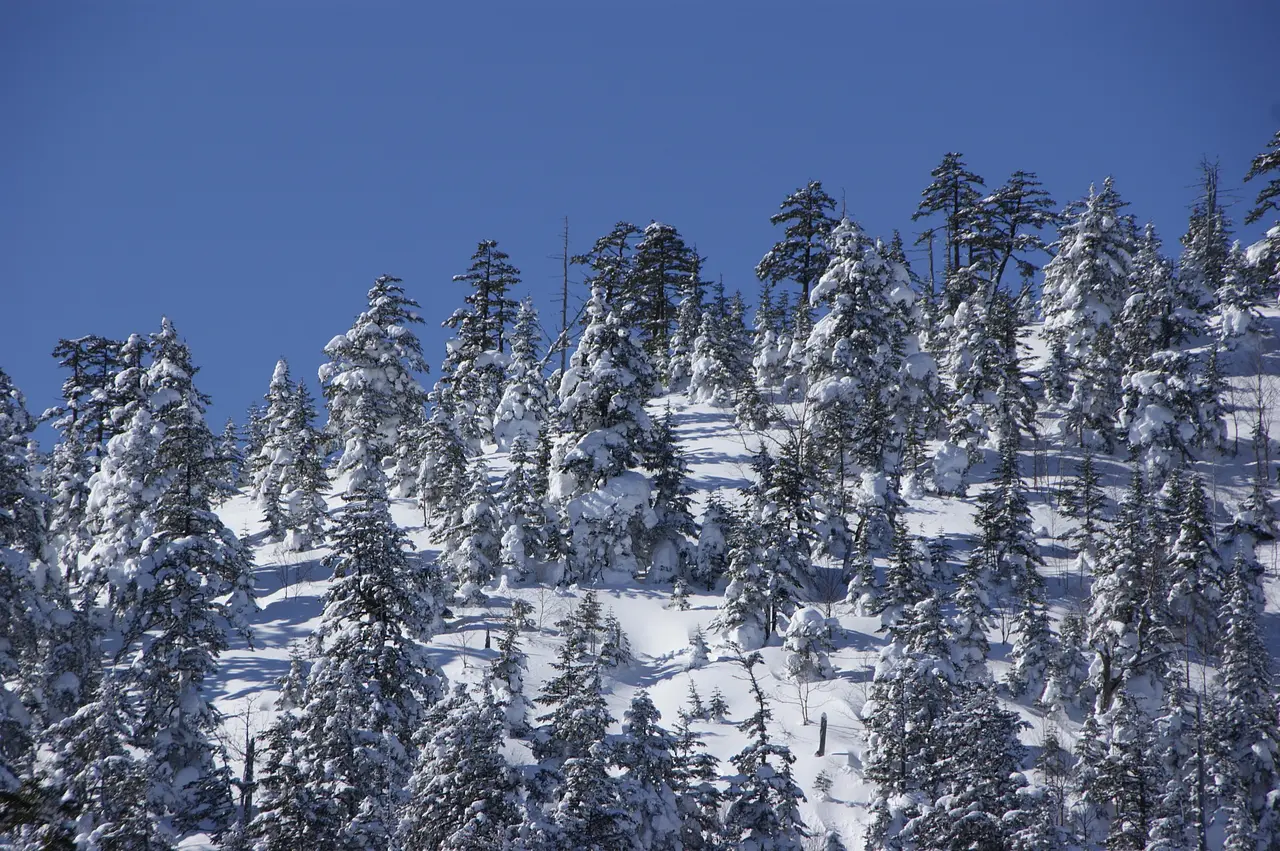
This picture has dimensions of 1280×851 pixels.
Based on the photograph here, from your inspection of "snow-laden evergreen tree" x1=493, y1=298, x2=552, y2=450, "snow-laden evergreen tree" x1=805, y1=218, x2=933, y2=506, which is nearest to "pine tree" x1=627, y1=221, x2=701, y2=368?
"snow-laden evergreen tree" x1=493, y1=298, x2=552, y2=450

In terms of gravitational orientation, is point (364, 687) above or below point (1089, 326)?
below

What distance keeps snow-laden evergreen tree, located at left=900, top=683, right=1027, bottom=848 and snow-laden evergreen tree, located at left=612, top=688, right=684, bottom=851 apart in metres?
5.59

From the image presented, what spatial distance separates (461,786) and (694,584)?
20.7 m

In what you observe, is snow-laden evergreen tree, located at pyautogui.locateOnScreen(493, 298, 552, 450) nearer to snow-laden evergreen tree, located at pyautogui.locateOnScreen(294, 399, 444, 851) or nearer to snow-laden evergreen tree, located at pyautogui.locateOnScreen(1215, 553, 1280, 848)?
snow-laden evergreen tree, located at pyautogui.locateOnScreen(294, 399, 444, 851)

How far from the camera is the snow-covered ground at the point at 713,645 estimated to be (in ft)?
90.8

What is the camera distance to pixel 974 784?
2030cm

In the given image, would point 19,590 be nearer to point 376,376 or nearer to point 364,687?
point 364,687

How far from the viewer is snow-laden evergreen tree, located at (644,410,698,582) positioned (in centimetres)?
3781

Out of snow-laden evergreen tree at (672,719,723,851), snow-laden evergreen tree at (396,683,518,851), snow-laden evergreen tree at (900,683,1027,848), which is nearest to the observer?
snow-laden evergreen tree at (396,683,518,851)

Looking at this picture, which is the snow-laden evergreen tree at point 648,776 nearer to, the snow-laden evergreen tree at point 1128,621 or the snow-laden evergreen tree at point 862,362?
the snow-laden evergreen tree at point 1128,621

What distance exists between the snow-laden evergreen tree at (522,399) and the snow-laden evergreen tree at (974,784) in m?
32.2

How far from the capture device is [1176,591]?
32.6 metres

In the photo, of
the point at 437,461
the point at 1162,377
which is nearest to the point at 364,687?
the point at 437,461

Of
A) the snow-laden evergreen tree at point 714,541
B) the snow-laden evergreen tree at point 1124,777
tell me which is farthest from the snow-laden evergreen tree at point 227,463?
the snow-laden evergreen tree at point 1124,777
